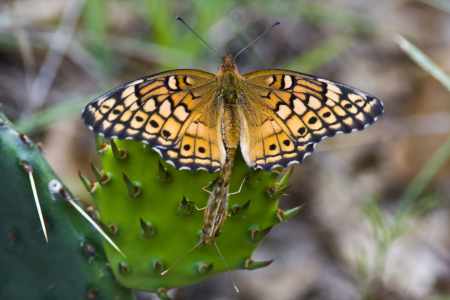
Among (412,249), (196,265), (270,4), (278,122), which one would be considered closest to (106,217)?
(196,265)

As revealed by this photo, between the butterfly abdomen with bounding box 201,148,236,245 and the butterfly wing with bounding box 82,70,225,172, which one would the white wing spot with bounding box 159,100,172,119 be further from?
the butterfly abdomen with bounding box 201,148,236,245

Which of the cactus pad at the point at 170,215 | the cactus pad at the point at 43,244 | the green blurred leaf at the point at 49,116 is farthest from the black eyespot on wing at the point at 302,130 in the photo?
the green blurred leaf at the point at 49,116

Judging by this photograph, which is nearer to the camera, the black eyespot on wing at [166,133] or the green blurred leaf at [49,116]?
the black eyespot on wing at [166,133]

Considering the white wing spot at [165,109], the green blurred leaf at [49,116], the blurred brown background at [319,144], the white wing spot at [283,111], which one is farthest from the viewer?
the blurred brown background at [319,144]

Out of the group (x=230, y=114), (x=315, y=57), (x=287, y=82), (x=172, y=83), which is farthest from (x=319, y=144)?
(x=172, y=83)

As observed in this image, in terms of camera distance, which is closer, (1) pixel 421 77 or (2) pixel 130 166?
(2) pixel 130 166

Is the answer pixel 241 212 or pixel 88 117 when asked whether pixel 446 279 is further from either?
pixel 88 117

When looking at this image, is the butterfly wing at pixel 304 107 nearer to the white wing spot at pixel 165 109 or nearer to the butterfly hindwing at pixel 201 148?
the butterfly hindwing at pixel 201 148
